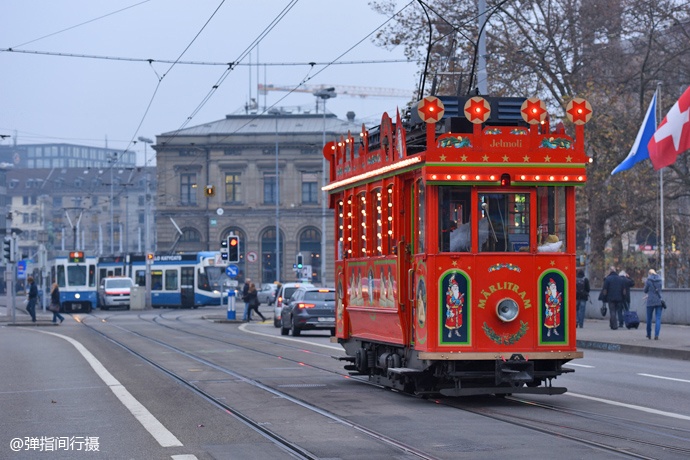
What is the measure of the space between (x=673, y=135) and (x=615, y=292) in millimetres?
10408

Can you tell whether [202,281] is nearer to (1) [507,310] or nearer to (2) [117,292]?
(2) [117,292]

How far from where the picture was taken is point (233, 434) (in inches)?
472

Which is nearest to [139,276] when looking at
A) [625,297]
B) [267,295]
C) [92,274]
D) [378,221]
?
[92,274]

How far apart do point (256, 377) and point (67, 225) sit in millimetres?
135246

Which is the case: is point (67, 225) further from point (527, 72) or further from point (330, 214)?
point (527, 72)

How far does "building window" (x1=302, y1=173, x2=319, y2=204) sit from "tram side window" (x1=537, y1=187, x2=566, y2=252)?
86.8m

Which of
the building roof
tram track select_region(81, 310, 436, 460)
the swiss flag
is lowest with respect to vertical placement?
tram track select_region(81, 310, 436, 460)

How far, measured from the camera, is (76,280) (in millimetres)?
64938

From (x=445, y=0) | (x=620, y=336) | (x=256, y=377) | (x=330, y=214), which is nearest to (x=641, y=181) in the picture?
(x=445, y=0)

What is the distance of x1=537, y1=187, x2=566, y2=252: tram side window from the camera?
14.6 meters

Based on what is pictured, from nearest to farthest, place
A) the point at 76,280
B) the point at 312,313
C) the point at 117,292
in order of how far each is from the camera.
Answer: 1. the point at 312,313
2. the point at 76,280
3. the point at 117,292

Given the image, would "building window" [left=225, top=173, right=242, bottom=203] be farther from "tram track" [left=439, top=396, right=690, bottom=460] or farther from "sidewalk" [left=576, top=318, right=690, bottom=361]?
"tram track" [left=439, top=396, right=690, bottom=460]

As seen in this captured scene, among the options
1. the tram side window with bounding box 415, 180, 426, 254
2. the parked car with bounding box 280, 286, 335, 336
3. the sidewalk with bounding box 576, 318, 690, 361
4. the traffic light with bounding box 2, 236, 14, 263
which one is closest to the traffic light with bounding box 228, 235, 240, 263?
the traffic light with bounding box 2, 236, 14, 263

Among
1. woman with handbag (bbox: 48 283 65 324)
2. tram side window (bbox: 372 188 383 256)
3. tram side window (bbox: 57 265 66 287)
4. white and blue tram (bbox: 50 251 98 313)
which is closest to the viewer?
tram side window (bbox: 372 188 383 256)
